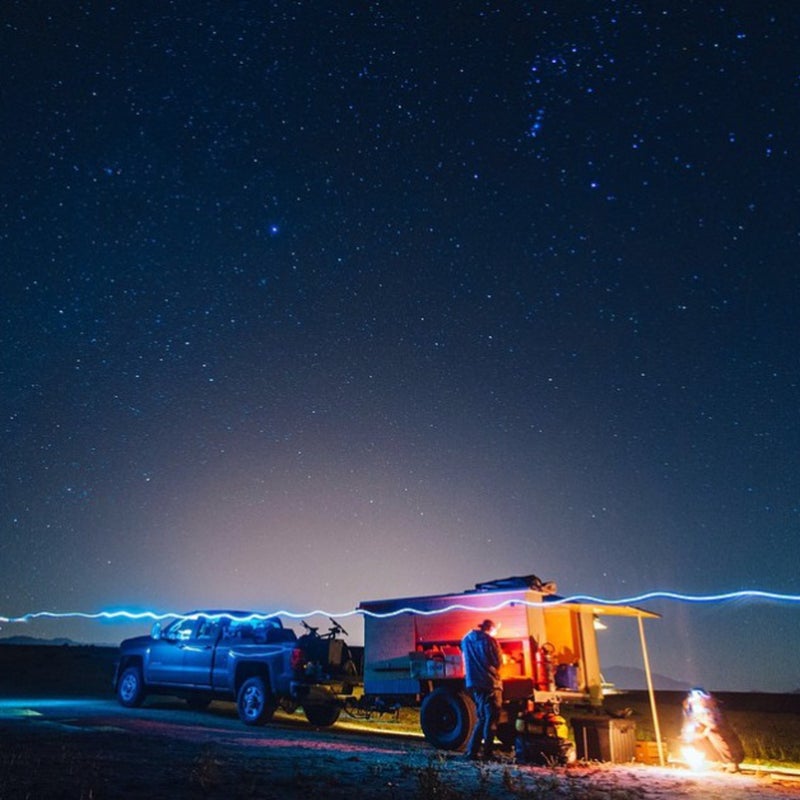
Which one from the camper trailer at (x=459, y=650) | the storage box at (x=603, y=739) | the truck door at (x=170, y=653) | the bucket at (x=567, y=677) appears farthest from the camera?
the truck door at (x=170, y=653)

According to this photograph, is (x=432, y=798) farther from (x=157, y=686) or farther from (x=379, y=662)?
(x=157, y=686)

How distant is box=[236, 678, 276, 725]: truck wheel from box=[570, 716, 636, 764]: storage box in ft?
18.0

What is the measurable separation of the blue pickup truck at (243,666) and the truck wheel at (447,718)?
2.04 metres

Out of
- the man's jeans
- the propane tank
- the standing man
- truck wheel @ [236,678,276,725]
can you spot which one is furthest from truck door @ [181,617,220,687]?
the propane tank

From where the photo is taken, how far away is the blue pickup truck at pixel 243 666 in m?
13.0

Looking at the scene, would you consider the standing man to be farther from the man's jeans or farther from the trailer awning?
the trailer awning

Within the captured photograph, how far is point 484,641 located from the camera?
10.1 meters

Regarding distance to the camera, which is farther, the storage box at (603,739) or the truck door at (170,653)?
the truck door at (170,653)

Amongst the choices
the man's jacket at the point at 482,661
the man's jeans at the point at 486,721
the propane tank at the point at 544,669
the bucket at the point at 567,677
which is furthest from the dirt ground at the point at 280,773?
the bucket at the point at 567,677

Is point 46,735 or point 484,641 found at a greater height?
point 484,641

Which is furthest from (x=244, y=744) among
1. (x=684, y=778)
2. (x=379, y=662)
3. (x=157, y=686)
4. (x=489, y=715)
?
(x=157, y=686)

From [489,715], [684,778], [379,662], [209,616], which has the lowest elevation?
[684,778]

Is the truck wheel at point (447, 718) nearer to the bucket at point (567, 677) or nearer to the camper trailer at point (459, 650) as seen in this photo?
the camper trailer at point (459, 650)

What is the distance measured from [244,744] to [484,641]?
11.4 feet
